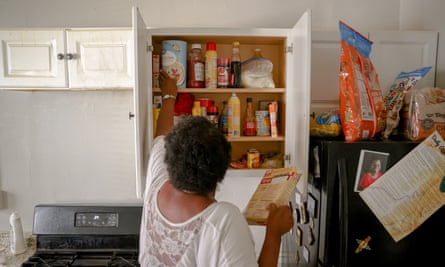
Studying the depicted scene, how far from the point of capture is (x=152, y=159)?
3.55 feet

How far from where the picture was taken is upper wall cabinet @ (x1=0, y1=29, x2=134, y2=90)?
4.63ft

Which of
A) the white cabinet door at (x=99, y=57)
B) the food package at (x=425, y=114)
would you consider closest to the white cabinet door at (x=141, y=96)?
the white cabinet door at (x=99, y=57)

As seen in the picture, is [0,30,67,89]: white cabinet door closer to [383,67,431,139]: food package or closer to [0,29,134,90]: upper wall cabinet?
[0,29,134,90]: upper wall cabinet

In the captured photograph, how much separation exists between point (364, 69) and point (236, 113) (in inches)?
25.0

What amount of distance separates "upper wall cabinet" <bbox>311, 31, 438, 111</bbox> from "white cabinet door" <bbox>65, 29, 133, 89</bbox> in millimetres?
1029

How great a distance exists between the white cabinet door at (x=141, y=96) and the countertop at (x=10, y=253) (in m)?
0.93

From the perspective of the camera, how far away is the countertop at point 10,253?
1.50 metres

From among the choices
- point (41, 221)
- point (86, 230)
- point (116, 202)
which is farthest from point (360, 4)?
point (41, 221)

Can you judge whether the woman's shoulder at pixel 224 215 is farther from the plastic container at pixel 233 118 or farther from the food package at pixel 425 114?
the food package at pixel 425 114

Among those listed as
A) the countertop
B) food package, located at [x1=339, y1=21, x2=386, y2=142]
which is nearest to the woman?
food package, located at [x1=339, y1=21, x2=386, y2=142]

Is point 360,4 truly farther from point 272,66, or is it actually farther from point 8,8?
point 8,8

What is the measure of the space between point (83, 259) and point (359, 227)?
1.39m

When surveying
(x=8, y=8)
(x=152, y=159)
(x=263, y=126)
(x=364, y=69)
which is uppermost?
(x=8, y=8)

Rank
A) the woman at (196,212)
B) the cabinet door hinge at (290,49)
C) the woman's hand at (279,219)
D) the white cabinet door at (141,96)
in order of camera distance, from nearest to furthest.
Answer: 1. the woman at (196,212)
2. the woman's hand at (279,219)
3. the white cabinet door at (141,96)
4. the cabinet door hinge at (290,49)
